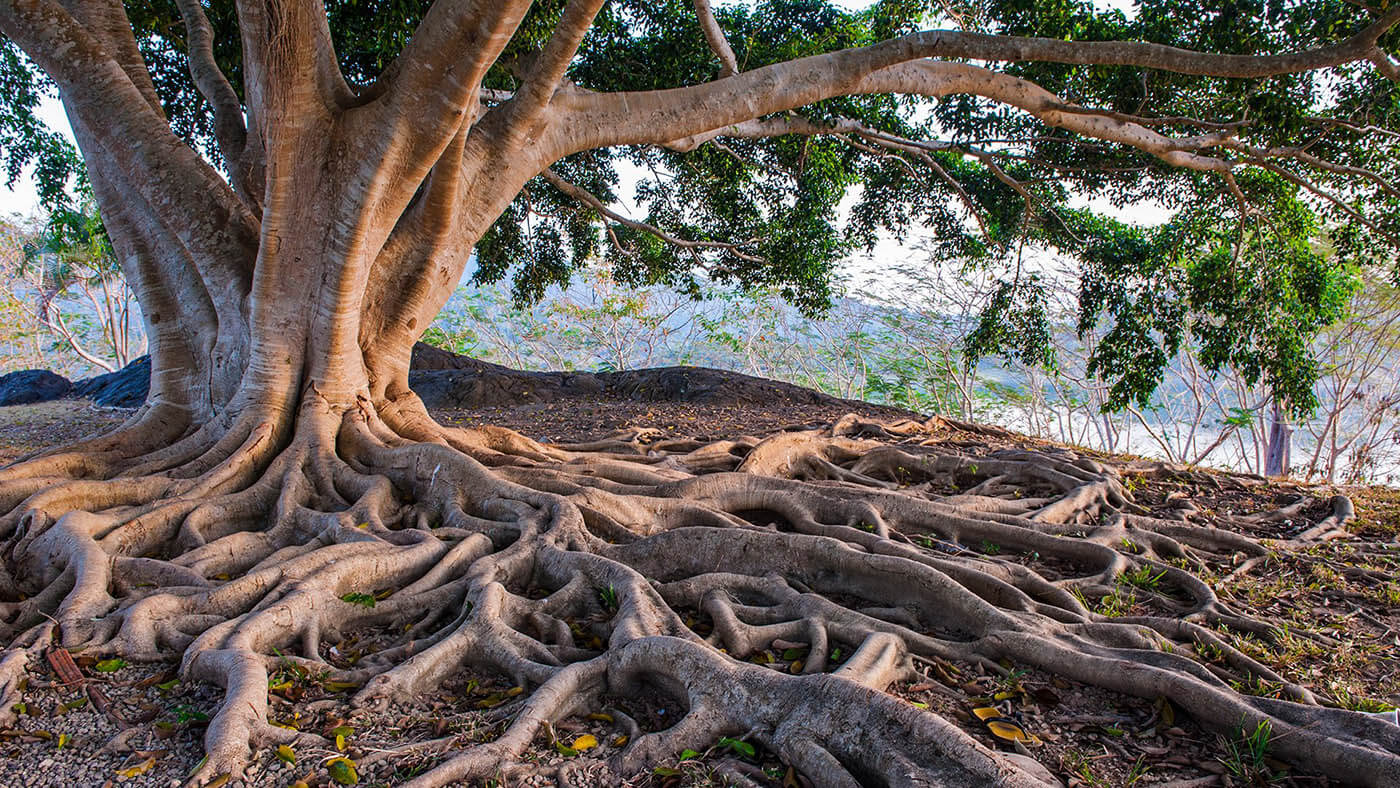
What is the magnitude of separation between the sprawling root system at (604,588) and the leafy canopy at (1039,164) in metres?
3.16

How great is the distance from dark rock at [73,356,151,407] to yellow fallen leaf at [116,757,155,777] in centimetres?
1053

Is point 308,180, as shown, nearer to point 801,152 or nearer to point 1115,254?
point 801,152

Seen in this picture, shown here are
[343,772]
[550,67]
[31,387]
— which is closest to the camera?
[343,772]

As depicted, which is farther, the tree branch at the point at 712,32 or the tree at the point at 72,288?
the tree at the point at 72,288

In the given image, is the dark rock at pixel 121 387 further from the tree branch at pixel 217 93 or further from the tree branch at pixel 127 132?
the tree branch at pixel 127 132

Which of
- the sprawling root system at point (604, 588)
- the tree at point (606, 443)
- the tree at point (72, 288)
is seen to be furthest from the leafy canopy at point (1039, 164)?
the tree at point (72, 288)

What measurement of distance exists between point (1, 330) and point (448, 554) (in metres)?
26.2

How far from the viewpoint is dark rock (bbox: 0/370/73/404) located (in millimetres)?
11922

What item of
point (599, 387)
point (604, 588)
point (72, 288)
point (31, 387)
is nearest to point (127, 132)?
point (604, 588)

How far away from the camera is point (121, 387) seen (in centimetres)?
1176

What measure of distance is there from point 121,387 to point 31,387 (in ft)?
6.23

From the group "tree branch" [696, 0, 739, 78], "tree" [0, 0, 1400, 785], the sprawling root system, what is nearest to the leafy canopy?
"tree" [0, 0, 1400, 785]

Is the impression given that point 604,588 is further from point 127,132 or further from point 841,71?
point 127,132

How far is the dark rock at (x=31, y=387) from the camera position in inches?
469
